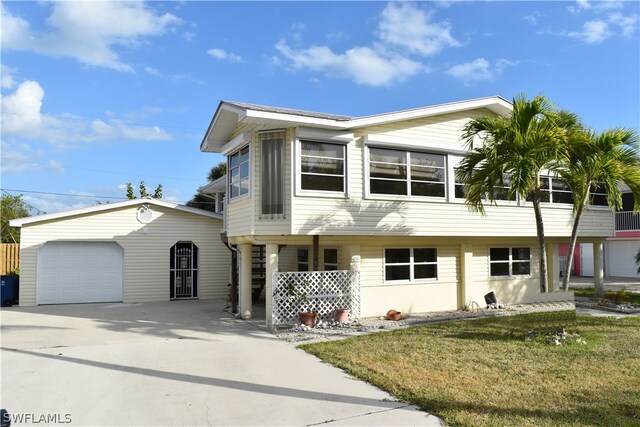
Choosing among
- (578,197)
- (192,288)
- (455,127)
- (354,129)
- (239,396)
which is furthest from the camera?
(192,288)

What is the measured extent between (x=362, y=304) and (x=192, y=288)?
8.32 m

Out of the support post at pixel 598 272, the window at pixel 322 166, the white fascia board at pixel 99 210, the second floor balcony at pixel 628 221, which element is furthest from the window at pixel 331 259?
the second floor balcony at pixel 628 221

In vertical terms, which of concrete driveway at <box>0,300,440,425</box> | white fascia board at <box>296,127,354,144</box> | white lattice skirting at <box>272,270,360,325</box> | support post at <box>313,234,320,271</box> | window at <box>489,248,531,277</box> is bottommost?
concrete driveway at <box>0,300,440,425</box>

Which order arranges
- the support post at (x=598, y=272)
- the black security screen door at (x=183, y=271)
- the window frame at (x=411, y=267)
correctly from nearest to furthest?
the window frame at (x=411, y=267) < the support post at (x=598, y=272) < the black security screen door at (x=183, y=271)

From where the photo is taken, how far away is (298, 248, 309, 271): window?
1473cm

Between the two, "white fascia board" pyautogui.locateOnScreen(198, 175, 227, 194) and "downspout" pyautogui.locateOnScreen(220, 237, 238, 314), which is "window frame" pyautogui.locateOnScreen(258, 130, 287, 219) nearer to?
"downspout" pyautogui.locateOnScreen(220, 237, 238, 314)

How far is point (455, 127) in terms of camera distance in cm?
1301

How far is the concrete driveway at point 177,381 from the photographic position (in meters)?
5.11

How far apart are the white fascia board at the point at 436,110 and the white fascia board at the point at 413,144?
16.6 inches

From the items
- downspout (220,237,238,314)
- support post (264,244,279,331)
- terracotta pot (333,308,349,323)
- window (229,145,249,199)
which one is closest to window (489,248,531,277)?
terracotta pot (333,308,349,323)

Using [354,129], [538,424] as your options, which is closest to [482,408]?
[538,424]

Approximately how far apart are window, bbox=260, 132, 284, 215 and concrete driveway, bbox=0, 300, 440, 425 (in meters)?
3.07

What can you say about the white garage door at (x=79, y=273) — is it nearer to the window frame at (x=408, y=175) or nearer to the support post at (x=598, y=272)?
the window frame at (x=408, y=175)

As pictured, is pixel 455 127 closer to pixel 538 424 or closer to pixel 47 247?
pixel 538 424
